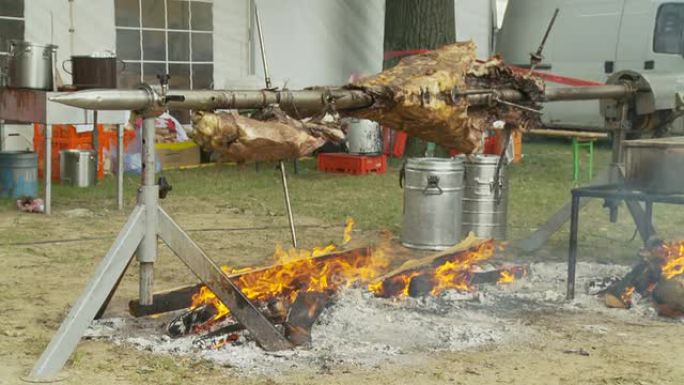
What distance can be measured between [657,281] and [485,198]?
252cm

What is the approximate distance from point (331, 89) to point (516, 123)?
71.4 inches

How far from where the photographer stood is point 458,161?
844 cm

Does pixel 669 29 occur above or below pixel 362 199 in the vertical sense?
above

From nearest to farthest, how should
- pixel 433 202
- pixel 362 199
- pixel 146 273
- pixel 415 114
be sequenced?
pixel 146 273 → pixel 415 114 → pixel 433 202 → pixel 362 199

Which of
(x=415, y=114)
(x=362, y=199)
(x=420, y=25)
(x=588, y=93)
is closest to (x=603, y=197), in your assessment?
(x=588, y=93)

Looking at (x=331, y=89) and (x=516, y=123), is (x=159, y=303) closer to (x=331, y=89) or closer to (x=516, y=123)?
(x=331, y=89)

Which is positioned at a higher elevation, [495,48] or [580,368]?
[495,48]

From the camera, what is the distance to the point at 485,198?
872 cm

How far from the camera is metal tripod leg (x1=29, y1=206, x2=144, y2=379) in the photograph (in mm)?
4688

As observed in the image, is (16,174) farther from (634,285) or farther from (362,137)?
(634,285)

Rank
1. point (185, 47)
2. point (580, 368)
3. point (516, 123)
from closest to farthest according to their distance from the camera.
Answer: point (580, 368) → point (516, 123) → point (185, 47)

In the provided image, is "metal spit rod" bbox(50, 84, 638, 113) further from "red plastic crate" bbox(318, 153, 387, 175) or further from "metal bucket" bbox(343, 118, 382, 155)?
"metal bucket" bbox(343, 118, 382, 155)

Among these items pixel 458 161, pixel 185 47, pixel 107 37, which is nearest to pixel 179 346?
pixel 458 161

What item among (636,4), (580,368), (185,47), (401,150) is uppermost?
(636,4)
